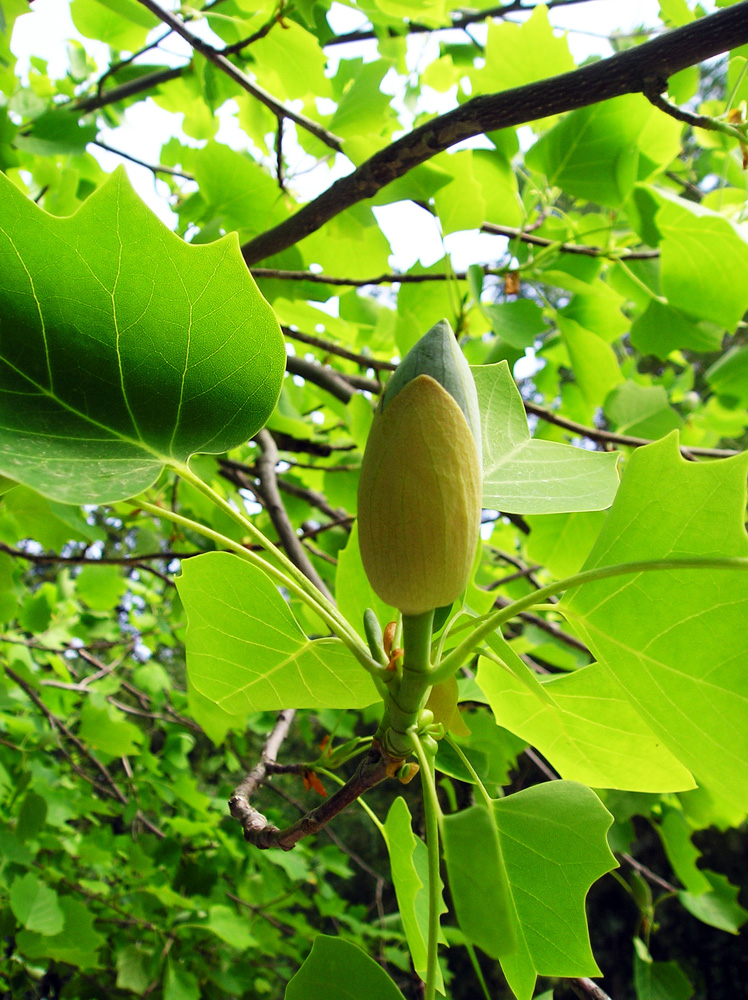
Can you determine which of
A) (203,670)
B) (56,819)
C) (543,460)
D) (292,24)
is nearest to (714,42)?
(543,460)

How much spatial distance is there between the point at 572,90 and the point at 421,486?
1.16ft

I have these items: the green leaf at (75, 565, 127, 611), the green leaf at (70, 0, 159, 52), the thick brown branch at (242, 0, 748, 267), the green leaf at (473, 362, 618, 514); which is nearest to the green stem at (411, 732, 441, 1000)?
the green leaf at (473, 362, 618, 514)

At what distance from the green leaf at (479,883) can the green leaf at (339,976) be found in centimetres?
10

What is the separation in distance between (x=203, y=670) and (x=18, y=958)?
151cm

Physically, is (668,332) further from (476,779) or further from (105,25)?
(105,25)

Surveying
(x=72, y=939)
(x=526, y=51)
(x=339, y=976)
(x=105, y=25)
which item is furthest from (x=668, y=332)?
(x=72, y=939)

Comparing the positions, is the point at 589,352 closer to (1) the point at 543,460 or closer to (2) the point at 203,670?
(1) the point at 543,460

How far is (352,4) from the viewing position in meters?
0.86

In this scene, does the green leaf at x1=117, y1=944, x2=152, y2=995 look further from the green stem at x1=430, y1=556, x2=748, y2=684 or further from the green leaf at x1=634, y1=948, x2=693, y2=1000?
the green stem at x1=430, y1=556, x2=748, y2=684

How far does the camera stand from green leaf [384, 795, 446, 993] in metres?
0.35

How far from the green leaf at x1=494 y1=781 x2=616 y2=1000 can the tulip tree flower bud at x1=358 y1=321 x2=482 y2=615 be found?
0.18m

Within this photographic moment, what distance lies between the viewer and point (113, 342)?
29 centimetres

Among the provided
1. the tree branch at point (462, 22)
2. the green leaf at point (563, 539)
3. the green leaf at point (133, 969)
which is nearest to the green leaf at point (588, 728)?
the green leaf at point (563, 539)

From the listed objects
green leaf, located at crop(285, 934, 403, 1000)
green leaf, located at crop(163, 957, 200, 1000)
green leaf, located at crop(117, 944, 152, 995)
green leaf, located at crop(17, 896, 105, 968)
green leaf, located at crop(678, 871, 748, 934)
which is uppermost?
green leaf, located at crop(285, 934, 403, 1000)
